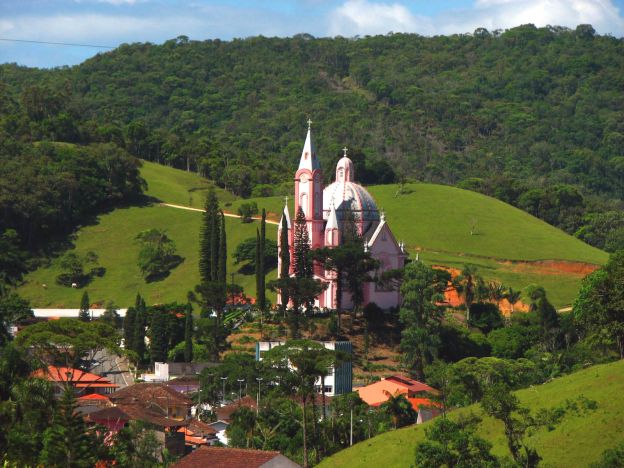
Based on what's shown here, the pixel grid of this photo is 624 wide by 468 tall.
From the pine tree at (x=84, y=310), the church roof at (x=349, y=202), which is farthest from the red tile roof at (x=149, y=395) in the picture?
the pine tree at (x=84, y=310)

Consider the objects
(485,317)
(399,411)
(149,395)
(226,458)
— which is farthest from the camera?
(485,317)

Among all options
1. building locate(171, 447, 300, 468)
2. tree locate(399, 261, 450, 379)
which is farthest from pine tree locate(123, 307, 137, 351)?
building locate(171, 447, 300, 468)

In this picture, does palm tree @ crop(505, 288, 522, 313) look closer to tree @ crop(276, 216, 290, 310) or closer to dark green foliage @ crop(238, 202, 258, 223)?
tree @ crop(276, 216, 290, 310)

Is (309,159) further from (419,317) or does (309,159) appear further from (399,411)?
(399,411)

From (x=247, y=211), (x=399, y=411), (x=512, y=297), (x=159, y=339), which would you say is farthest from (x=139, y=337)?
(x=247, y=211)

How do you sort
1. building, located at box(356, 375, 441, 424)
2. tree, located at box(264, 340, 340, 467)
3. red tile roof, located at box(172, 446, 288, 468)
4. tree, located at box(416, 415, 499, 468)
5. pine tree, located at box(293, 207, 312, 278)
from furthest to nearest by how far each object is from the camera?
1. pine tree, located at box(293, 207, 312, 278)
2. building, located at box(356, 375, 441, 424)
3. tree, located at box(264, 340, 340, 467)
4. red tile roof, located at box(172, 446, 288, 468)
5. tree, located at box(416, 415, 499, 468)

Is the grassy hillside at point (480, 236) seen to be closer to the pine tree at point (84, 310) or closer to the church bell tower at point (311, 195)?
the church bell tower at point (311, 195)
